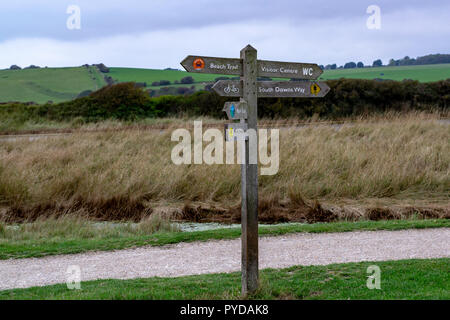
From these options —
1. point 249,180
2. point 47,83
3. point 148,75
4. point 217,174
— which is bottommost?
point 217,174

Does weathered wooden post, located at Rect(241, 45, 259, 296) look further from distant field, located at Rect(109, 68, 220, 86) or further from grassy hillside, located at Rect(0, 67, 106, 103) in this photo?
distant field, located at Rect(109, 68, 220, 86)

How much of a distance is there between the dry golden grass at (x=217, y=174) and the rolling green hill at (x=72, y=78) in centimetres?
2882

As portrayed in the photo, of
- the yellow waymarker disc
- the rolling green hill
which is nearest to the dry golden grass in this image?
the yellow waymarker disc

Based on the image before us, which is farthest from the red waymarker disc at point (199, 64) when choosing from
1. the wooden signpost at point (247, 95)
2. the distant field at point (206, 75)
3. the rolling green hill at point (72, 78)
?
the distant field at point (206, 75)

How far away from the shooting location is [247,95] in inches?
223

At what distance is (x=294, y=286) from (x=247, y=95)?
2263 mm

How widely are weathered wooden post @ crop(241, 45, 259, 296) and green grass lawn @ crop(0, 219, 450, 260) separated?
353 cm

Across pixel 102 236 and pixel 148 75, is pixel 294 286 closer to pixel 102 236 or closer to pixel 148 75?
pixel 102 236

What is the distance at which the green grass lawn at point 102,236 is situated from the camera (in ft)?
29.2

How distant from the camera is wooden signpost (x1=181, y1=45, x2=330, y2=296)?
5.59 m

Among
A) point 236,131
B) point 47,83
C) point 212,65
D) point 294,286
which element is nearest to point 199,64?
point 212,65

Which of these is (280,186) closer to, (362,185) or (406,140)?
(362,185)

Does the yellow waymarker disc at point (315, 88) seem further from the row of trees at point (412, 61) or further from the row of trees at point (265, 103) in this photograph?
the row of trees at point (412, 61)

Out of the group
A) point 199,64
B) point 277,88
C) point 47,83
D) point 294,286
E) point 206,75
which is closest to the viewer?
point 199,64
